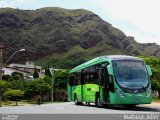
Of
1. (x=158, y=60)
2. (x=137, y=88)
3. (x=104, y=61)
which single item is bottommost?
(x=137, y=88)

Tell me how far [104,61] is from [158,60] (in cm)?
5057

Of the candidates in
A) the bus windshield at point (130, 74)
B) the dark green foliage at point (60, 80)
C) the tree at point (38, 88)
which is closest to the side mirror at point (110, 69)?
the bus windshield at point (130, 74)

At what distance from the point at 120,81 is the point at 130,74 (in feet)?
2.79

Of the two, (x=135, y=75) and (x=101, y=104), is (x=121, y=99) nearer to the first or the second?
(x=135, y=75)

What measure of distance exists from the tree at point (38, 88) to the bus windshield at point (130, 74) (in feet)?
181

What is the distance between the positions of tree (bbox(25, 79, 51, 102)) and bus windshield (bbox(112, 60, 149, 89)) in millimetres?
55062

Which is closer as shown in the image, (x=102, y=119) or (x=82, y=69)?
(x=102, y=119)

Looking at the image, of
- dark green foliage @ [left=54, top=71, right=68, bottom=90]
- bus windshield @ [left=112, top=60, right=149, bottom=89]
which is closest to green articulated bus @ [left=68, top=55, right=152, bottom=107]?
bus windshield @ [left=112, top=60, right=149, bottom=89]

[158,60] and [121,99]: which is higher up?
[158,60]

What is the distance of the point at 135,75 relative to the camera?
80.9ft

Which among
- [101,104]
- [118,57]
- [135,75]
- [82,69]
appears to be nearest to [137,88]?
[135,75]

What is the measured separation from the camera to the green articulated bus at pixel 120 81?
78.7 feet

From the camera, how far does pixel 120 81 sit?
24.3m

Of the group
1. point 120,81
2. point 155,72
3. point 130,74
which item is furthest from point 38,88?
point 120,81
